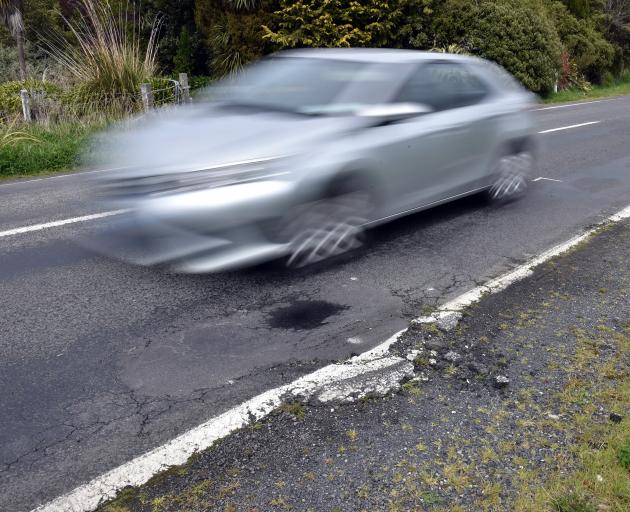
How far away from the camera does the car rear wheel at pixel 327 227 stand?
494 centimetres

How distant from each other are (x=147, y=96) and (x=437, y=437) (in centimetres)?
1192

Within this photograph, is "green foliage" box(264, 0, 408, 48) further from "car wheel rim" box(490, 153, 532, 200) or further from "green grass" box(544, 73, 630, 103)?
"car wheel rim" box(490, 153, 532, 200)

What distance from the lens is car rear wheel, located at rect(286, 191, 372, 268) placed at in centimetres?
494

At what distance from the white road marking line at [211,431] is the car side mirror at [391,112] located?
1.75 meters

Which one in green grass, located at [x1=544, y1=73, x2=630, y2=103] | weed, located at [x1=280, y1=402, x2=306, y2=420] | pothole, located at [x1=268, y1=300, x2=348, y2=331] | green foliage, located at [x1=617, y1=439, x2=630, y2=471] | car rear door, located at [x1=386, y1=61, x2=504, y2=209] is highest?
→ car rear door, located at [x1=386, y1=61, x2=504, y2=209]

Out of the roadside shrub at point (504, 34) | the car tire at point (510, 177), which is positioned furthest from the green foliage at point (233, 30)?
the car tire at point (510, 177)

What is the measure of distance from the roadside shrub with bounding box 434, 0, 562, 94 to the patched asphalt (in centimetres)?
1851

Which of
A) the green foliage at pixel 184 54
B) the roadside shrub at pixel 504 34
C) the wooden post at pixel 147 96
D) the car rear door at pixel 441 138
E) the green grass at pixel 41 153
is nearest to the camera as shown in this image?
the car rear door at pixel 441 138

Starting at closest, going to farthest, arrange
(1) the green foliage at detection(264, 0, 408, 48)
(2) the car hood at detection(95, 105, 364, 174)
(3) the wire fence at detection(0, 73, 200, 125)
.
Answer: (2) the car hood at detection(95, 105, 364, 174) → (3) the wire fence at detection(0, 73, 200, 125) → (1) the green foliage at detection(264, 0, 408, 48)

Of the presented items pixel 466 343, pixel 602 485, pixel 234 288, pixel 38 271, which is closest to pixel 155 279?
pixel 234 288

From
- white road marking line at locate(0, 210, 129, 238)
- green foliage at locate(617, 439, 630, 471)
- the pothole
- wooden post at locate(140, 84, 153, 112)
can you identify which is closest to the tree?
wooden post at locate(140, 84, 153, 112)

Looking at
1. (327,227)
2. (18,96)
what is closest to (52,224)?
(327,227)

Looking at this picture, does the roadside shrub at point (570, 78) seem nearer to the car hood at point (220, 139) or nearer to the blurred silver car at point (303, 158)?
the blurred silver car at point (303, 158)

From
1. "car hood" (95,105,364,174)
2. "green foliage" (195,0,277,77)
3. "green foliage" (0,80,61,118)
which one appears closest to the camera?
"car hood" (95,105,364,174)
